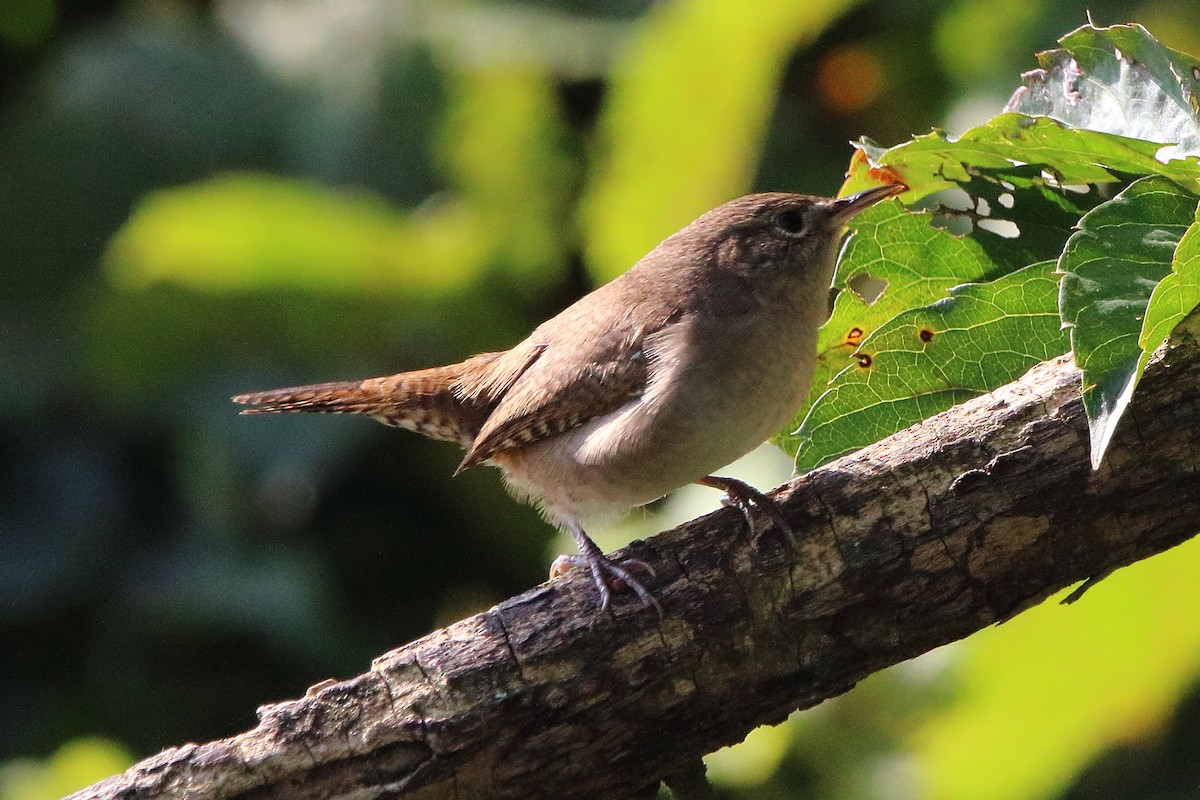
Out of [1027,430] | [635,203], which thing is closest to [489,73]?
[635,203]

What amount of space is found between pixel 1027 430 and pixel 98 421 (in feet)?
19.7

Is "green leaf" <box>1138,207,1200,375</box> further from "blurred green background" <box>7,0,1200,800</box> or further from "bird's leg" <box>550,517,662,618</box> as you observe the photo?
"blurred green background" <box>7,0,1200,800</box>

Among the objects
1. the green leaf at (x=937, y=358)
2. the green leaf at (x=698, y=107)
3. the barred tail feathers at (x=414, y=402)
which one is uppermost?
the green leaf at (x=698, y=107)

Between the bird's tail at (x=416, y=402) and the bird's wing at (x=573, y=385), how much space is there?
0.29m

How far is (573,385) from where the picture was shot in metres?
3.45

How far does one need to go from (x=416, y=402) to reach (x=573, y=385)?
2.27ft

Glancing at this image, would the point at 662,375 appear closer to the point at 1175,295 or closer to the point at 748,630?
the point at 748,630

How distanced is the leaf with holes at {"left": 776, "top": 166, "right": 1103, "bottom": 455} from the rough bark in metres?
0.26

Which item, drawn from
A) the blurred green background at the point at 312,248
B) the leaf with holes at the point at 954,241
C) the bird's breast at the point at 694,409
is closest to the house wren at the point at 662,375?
the bird's breast at the point at 694,409

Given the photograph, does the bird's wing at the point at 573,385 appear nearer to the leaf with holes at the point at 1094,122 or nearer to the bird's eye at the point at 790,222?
the bird's eye at the point at 790,222

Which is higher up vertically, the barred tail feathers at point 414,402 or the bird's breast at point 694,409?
the barred tail feathers at point 414,402

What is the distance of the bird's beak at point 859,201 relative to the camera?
283cm

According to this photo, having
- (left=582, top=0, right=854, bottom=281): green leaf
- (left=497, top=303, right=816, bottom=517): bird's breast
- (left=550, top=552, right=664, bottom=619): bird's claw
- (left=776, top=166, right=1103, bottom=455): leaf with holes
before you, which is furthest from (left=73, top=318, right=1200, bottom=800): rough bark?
(left=582, top=0, right=854, bottom=281): green leaf

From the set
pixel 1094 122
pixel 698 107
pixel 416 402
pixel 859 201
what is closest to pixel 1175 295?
pixel 1094 122
